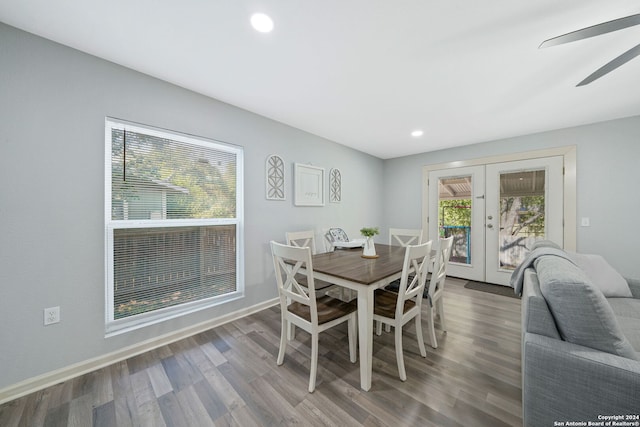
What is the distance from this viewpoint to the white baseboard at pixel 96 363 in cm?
142

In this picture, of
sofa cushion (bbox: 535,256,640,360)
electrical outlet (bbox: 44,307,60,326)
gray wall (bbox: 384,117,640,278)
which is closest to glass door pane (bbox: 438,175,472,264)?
gray wall (bbox: 384,117,640,278)

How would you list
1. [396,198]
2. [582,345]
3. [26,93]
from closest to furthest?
[582,345], [26,93], [396,198]

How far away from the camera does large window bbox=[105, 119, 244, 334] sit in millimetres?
1832

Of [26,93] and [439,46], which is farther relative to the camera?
[439,46]

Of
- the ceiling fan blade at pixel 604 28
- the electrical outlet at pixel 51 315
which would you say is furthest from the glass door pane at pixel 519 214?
the electrical outlet at pixel 51 315

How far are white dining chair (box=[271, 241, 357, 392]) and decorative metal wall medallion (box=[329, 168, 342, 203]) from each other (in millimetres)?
2045

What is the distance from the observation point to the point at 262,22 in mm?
1386

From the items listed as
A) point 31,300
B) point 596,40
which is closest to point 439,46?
point 596,40

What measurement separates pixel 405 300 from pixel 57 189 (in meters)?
2.62

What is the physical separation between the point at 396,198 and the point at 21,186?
480 cm

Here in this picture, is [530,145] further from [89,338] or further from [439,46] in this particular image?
[89,338]

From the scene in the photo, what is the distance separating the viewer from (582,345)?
1.00 m

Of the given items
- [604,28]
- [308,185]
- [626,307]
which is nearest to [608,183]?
[626,307]

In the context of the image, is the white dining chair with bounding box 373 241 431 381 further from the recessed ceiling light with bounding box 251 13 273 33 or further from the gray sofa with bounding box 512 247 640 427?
the recessed ceiling light with bounding box 251 13 273 33
